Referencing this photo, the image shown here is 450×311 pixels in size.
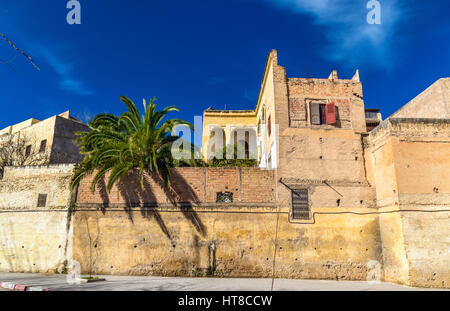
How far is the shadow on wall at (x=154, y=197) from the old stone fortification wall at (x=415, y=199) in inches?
278

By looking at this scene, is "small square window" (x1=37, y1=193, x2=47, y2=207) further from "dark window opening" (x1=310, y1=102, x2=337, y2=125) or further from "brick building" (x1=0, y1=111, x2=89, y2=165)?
"dark window opening" (x1=310, y1=102, x2=337, y2=125)

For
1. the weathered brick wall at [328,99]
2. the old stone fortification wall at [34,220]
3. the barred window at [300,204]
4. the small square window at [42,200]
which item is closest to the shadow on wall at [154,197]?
the old stone fortification wall at [34,220]

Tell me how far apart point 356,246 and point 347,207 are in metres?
1.51

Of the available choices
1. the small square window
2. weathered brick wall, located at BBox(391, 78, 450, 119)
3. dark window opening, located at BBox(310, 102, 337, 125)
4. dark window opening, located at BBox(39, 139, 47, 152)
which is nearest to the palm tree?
the small square window

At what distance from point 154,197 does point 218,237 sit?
3071mm

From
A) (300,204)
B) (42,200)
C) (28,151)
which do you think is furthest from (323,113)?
(28,151)

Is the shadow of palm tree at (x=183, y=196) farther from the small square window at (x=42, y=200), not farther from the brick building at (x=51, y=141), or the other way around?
the brick building at (x=51, y=141)

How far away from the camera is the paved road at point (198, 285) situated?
9.06 meters

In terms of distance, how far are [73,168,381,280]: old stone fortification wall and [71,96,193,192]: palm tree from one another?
95 centimetres

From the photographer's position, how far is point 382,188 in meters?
12.0

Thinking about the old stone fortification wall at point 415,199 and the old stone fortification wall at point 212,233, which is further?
the old stone fortification wall at point 212,233
